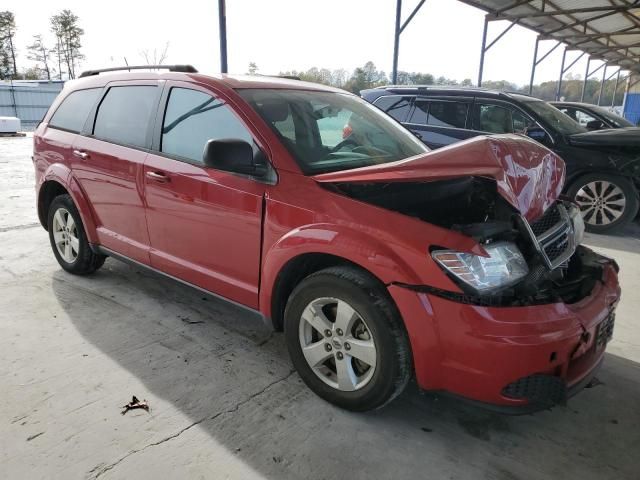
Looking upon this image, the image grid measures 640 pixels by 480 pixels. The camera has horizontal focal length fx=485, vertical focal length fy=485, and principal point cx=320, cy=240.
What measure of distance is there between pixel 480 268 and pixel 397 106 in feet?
18.8

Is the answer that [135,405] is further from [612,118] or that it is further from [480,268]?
[612,118]

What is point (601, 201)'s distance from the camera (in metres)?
6.56


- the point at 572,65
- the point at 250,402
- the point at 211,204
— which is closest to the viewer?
the point at 250,402

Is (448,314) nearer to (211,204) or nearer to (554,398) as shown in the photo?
(554,398)

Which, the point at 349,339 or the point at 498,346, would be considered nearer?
the point at 498,346

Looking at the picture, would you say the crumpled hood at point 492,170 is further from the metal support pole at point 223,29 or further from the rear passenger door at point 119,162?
the metal support pole at point 223,29

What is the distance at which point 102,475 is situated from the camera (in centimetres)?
204

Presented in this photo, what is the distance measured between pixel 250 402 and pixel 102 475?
768mm

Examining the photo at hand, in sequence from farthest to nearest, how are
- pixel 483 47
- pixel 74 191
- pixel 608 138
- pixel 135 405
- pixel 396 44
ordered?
pixel 483 47 → pixel 396 44 → pixel 608 138 → pixel 74 191 → pixel 135 405

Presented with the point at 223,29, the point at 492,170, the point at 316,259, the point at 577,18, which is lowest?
the point at 316,259

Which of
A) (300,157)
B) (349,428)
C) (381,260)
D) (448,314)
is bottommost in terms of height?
(349,428)

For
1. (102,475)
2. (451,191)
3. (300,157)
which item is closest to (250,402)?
(102,475)

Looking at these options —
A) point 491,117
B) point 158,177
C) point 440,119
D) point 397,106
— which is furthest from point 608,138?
point 158,177

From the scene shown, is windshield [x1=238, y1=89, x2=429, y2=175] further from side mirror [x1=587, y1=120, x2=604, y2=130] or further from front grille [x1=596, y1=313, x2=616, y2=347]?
side mirror [x1=587, y1=120, x2=604, y2=130]
